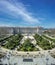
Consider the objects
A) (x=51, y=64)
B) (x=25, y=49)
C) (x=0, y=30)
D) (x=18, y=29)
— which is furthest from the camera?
(x=18, y=29)

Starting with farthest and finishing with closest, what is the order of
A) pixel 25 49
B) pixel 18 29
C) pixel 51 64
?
pixel 18 29, pixel 25 49, pixel 51 64

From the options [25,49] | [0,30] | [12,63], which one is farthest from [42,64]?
[0,30]

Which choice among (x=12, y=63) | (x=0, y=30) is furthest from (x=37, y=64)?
(x=0, y=30)

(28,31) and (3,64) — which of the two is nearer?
(3,64)

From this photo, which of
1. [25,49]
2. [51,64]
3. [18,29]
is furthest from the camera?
[18,29]

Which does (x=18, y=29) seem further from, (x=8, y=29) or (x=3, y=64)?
(x=3, y=64)

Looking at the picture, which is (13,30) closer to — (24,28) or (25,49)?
(24,28)

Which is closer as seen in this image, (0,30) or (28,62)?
(28,62)

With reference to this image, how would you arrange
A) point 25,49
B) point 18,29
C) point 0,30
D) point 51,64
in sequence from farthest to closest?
point 18,29, point 0,30, point 25,49, point 51,64
